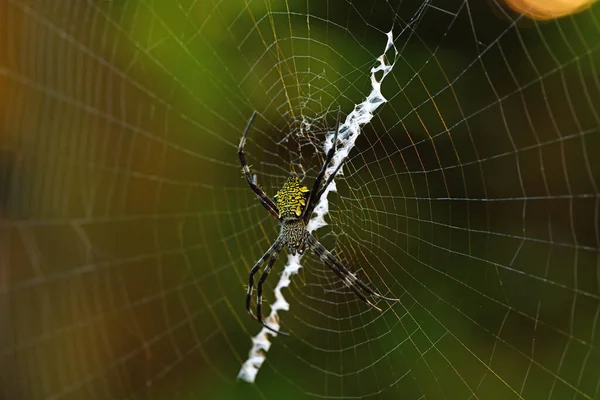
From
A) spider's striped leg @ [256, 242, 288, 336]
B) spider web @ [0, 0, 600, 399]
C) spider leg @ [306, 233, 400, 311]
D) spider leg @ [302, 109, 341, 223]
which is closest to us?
spider leg @ [302, 109, 341, 223]

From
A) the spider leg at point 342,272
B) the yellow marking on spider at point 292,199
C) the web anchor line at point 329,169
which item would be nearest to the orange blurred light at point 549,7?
the web anchor line at point 329,169

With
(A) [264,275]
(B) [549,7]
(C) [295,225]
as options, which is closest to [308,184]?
(C) [295,225]

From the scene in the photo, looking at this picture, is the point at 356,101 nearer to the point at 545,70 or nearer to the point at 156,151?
the point at 545,70

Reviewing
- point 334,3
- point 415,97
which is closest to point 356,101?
point 415,97

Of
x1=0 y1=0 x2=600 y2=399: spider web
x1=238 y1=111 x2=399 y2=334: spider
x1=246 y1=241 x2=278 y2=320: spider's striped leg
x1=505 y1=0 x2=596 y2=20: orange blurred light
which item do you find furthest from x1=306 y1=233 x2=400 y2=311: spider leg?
→ x1=505 y1=0 x2=596 y2=20: orange blurred light

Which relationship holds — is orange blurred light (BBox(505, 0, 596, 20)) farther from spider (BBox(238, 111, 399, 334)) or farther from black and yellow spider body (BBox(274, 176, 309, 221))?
black and yellow spider body (BBox(274, 176, 309, 221))

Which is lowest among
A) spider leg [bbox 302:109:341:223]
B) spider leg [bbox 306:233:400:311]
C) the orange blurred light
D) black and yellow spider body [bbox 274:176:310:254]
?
spider leg [bbox 306:233:400:311]

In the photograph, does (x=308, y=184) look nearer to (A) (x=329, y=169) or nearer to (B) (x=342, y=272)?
(A) (x=329, y=169)

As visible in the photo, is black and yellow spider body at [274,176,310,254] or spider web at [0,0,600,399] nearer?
spider web at [0,0,600,399]
